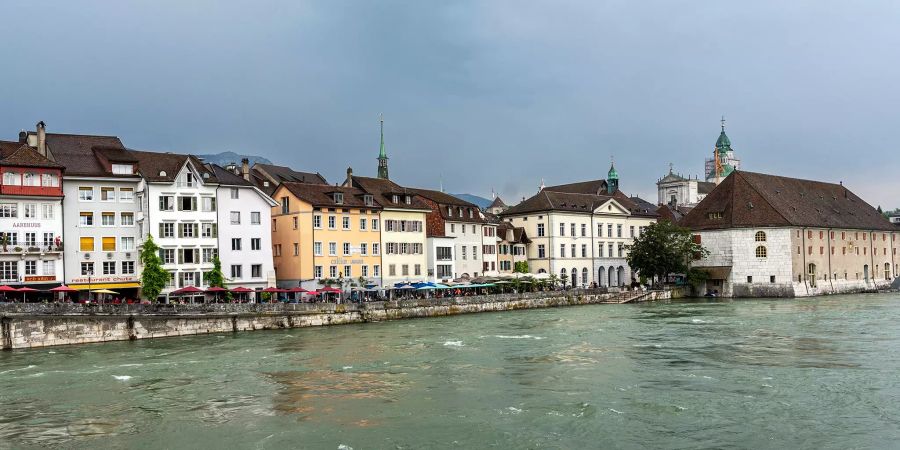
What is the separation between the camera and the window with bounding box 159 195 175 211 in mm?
50406

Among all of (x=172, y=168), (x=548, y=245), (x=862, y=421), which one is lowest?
(x=862, y=421)

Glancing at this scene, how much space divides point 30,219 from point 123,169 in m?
6.20

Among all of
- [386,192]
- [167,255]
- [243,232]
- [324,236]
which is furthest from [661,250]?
[167,255]

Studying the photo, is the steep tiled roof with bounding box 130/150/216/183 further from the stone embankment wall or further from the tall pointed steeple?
the tall pointed steeple

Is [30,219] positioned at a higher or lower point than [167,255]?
higher

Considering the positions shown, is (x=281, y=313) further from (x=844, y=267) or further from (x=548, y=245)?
(x=844, y=267)

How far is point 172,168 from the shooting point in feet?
172

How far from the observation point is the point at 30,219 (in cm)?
4647

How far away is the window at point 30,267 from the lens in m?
46.0

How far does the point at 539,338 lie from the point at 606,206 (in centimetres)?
4796

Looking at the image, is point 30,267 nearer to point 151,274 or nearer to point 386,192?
point 151,274

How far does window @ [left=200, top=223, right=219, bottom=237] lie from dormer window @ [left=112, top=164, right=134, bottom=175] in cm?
529

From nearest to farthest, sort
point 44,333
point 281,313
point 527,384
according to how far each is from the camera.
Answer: point 527,384, point 44,333, point 281,313

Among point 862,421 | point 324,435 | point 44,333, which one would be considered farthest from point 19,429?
point 862,421
